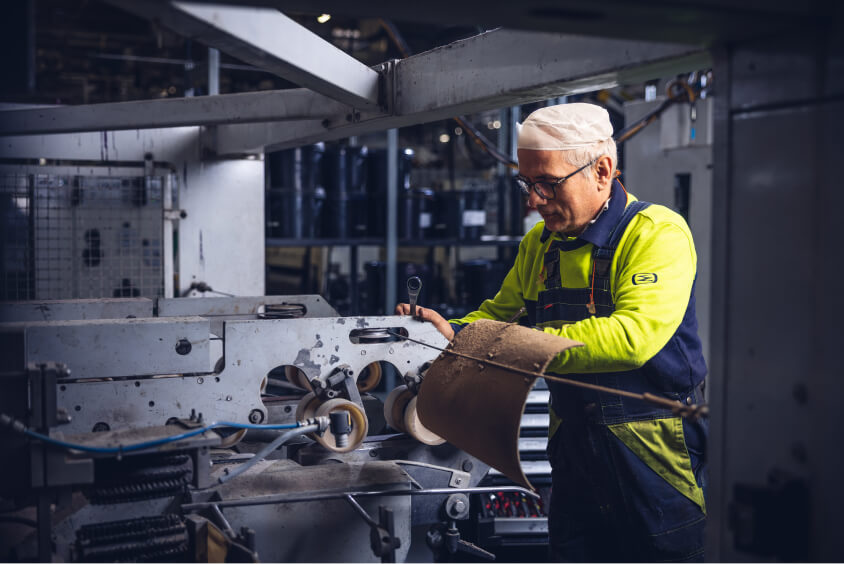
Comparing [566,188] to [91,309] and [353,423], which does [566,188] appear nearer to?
[353,423]

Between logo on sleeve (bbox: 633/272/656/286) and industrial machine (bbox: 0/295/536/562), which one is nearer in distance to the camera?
industrial machine (bbox: 0/295/536/562)

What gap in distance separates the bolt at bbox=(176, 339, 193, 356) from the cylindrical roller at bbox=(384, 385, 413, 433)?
0.60 meters

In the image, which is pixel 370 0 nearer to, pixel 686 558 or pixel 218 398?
pixel 218 398

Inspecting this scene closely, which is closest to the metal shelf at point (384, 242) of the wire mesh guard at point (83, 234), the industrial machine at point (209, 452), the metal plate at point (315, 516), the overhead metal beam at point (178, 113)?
the wire mesh guard at point (83, 234)

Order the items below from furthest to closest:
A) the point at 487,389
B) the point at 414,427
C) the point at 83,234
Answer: the point at 83,234
the point at 414,427
the point at 487,389

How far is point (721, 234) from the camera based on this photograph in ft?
4.17

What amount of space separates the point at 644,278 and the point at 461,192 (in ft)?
13.0

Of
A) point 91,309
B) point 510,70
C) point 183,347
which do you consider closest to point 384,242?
point 91,309

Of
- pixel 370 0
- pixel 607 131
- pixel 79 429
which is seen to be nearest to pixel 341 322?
pixel 79 429

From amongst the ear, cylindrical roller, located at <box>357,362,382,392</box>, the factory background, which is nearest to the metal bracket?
the factory background

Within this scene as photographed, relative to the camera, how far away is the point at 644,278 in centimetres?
177

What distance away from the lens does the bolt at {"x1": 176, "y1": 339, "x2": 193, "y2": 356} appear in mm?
1978

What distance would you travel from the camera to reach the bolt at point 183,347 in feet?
6.49

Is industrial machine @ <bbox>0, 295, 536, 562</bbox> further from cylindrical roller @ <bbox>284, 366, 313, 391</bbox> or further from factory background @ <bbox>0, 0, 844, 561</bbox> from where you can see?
cylindrical roller @ <bbox>284, 366, 313, 391</bbox>
